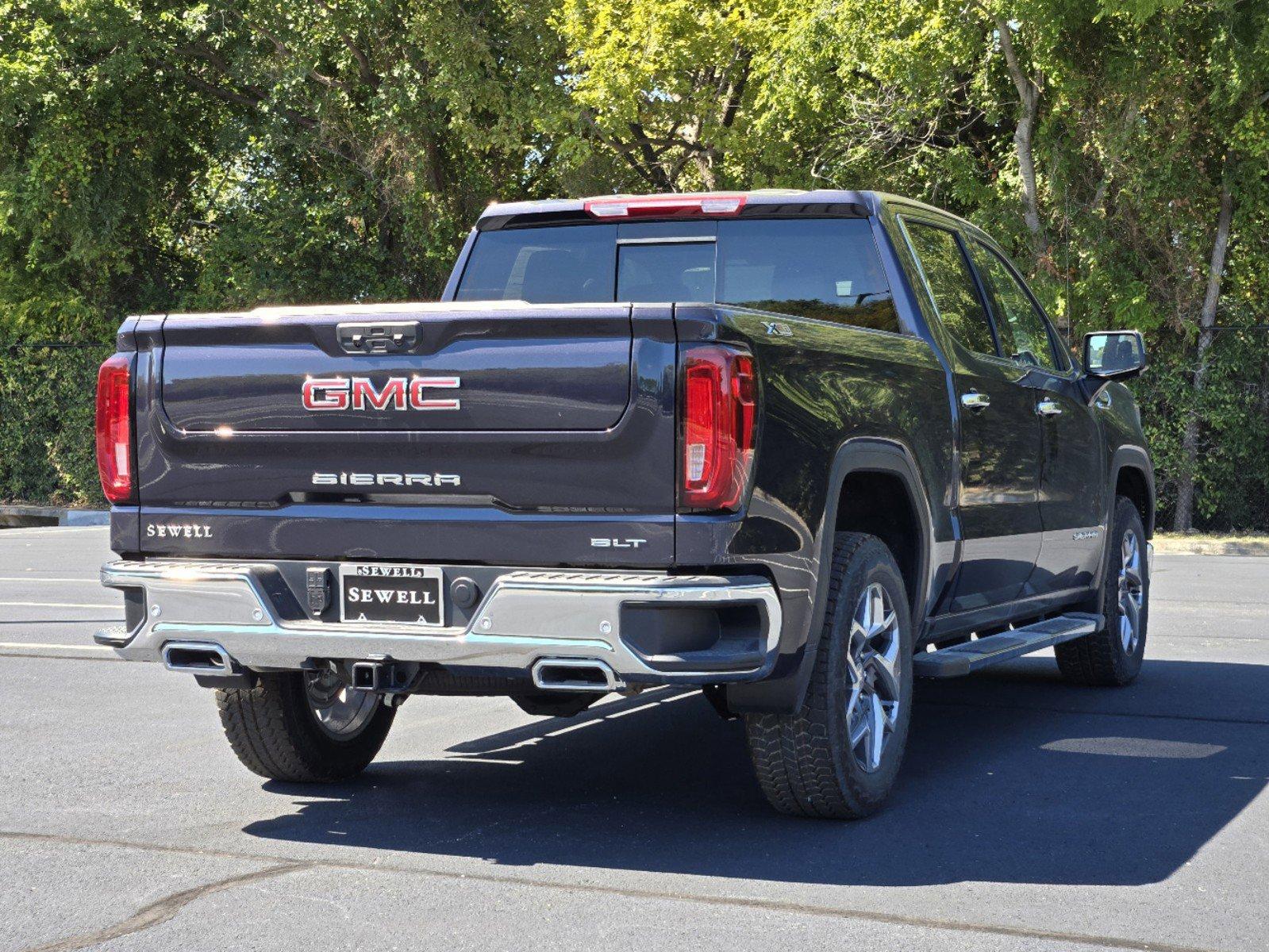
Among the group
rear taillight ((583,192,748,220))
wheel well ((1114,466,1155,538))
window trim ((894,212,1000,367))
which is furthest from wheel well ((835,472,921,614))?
wheel well ((1114,466,1155,538))

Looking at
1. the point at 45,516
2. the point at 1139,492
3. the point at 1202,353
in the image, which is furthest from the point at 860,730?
the point at 45,516

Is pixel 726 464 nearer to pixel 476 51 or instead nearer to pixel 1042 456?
pixel 1042 456

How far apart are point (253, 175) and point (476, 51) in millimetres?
6457

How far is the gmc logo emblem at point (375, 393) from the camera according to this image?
4820mm

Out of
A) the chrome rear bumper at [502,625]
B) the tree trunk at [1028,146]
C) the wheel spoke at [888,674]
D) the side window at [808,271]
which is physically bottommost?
the wheel spoke at [888,674]

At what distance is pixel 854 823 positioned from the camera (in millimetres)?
5391

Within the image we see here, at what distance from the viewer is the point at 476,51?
24141 mm

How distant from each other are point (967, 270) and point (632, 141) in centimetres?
1907

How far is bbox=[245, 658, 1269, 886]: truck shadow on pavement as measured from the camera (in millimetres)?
4965

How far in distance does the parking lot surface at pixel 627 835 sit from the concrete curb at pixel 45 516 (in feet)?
58.0

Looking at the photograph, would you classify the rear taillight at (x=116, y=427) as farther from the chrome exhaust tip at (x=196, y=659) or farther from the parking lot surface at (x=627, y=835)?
the parking lot surface at (x=627, y=835)

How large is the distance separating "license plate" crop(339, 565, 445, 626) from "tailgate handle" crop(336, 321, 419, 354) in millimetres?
643

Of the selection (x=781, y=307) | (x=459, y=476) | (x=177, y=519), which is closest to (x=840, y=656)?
(x=459, y=476)

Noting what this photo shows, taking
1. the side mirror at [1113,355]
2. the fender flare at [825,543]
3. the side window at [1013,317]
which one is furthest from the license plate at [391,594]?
the side mirror at [1113,355]
